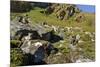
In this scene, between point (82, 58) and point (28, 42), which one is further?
point (82, 58)

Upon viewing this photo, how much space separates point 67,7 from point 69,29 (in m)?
0.23

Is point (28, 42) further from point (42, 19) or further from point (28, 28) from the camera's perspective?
point (42, 19)

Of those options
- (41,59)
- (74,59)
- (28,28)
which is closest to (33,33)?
(28,28)

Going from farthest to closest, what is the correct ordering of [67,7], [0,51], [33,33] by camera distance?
[67,7] → [33,33] → [0,51]

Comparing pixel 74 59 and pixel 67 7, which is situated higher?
pixel 67 7

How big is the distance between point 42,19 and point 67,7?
0.98 feet

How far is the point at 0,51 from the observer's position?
1.79 m

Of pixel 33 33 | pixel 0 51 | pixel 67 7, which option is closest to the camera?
pixel 0 51

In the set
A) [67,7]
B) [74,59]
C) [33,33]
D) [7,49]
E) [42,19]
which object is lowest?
[74,59]

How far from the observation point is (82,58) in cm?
210

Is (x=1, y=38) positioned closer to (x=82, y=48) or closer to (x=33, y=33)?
(x=33, y=33)
